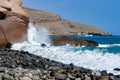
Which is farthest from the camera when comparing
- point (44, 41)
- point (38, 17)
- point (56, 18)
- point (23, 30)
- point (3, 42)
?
point (56, 18)

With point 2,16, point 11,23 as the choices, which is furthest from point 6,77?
point 2,16

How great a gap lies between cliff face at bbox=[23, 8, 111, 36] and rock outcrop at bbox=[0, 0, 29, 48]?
113m

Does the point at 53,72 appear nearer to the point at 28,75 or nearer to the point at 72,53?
the point at 28,75

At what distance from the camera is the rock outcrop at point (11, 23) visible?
29.0 meters

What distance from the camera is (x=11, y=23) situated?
30.2 m

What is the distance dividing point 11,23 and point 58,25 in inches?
5197

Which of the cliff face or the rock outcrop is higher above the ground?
the cliff face

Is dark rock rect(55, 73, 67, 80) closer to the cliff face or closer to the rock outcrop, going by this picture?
the rock outcrop

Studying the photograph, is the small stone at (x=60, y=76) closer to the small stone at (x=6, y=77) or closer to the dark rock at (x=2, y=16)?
the small stone at (x=6, y=77)

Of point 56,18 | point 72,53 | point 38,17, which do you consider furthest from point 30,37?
point 56,18

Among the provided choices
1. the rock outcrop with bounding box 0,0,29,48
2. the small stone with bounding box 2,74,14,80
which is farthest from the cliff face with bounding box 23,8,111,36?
the small stone with bounding box 2,74,14,80

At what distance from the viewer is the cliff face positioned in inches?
5983

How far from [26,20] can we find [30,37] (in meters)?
2.16

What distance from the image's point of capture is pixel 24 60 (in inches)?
659
